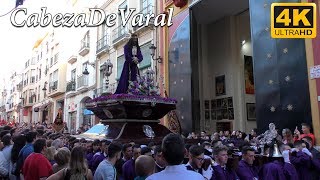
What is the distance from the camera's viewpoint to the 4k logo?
6586 millimetres

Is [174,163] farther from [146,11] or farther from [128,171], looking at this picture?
[146,11]

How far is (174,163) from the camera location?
2623mm

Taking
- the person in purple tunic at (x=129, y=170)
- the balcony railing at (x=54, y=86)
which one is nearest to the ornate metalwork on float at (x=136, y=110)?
the person in purple tunic at (x=129, y=170)

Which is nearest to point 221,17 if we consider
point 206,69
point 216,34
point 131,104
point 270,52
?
point 216,34

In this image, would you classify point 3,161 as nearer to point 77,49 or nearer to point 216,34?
point 216,34

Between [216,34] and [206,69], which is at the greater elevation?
[216,34]

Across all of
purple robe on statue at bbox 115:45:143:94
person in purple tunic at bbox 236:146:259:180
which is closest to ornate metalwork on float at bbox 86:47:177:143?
purple robe on statue at bbox 115:45:143:94

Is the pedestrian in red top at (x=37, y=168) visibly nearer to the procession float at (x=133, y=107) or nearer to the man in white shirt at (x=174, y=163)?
the man in white shirt at (x=174, y=163)

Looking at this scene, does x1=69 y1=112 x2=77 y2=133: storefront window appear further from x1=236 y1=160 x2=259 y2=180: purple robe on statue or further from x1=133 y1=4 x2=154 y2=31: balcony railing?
x1=236 y1=160 x2=259 y2=180: purple robe on statue

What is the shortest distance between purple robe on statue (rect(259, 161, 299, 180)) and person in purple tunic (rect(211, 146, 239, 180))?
652 mm

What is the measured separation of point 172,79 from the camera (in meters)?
16.1

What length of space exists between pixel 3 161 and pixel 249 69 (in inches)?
512

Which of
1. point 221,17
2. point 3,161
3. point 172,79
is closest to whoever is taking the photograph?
point 3,161

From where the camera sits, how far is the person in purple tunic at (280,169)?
5109mm
